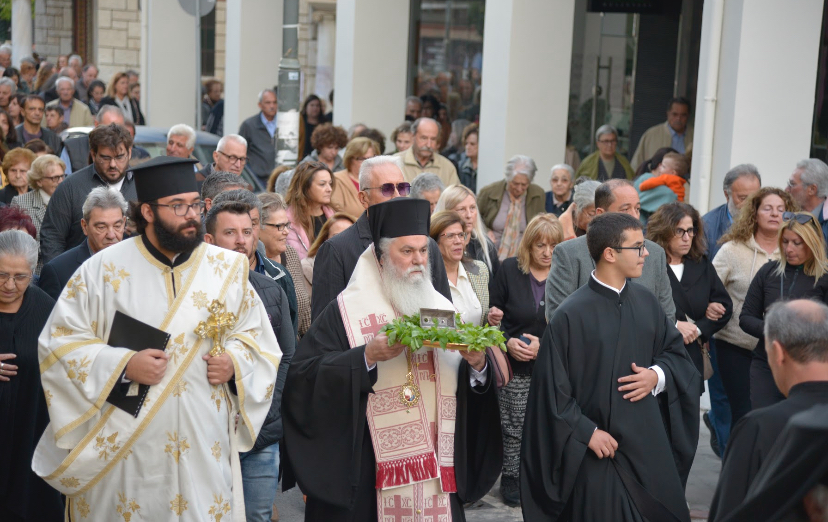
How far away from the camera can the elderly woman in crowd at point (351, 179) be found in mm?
9875

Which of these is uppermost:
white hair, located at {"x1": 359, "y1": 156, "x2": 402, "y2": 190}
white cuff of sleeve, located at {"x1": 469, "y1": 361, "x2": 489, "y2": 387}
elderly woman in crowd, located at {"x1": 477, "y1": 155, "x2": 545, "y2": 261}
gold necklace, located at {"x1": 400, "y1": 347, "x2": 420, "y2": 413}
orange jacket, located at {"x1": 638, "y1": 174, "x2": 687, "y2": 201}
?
white hair, located at {"x1": 359, "y1": 156, "x2": 402, "y2": 190}

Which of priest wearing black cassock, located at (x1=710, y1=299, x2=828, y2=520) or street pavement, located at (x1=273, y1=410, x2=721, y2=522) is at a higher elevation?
priest wearing black cassock, located at (x1=710, y1=299, x2=828, y2=520)

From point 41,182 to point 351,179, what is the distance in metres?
2.70

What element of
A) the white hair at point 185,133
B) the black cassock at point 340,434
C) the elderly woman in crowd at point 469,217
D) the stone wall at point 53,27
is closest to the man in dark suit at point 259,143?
the white hair at point 185,133

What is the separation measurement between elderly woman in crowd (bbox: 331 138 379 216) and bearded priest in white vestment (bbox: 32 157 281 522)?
495 centimetres

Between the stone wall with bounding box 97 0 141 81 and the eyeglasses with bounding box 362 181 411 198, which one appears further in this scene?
the stone wall with bounding box 97 0 141 81

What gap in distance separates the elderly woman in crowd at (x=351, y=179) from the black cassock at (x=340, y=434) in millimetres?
4580

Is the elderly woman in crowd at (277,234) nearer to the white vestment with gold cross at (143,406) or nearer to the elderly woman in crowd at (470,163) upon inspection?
the white vestment with gold cross at (143,406)

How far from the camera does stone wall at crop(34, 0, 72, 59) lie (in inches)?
A: 1434

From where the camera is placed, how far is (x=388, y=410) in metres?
5.09

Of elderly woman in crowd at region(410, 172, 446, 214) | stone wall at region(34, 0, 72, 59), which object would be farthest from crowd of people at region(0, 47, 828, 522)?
stone wall at region(34, 0, 72, 59)

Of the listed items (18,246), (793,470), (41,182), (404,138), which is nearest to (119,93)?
(404,138)

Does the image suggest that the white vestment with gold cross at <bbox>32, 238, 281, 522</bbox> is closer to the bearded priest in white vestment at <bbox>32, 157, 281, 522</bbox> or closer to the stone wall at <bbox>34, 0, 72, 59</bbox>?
the bearded priest in white vestment at <bbox>32, 157, 281, 522</bbox>

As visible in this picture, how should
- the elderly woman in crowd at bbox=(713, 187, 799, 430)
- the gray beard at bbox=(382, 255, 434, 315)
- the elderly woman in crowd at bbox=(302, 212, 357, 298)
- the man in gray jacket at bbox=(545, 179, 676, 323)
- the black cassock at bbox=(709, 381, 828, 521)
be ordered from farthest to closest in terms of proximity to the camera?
the elderly woman in crowd at bbox=(713, 187, 799, 430), the elderly woman in crowd at bbox=(302, 212, 357, 298), the man in gray jacket at bbox=(545, 179, 676, 323), the gray beard at bbox=(382, 255, 434, 315), the black cassock at bbox=(709, 381, 828, 521)
